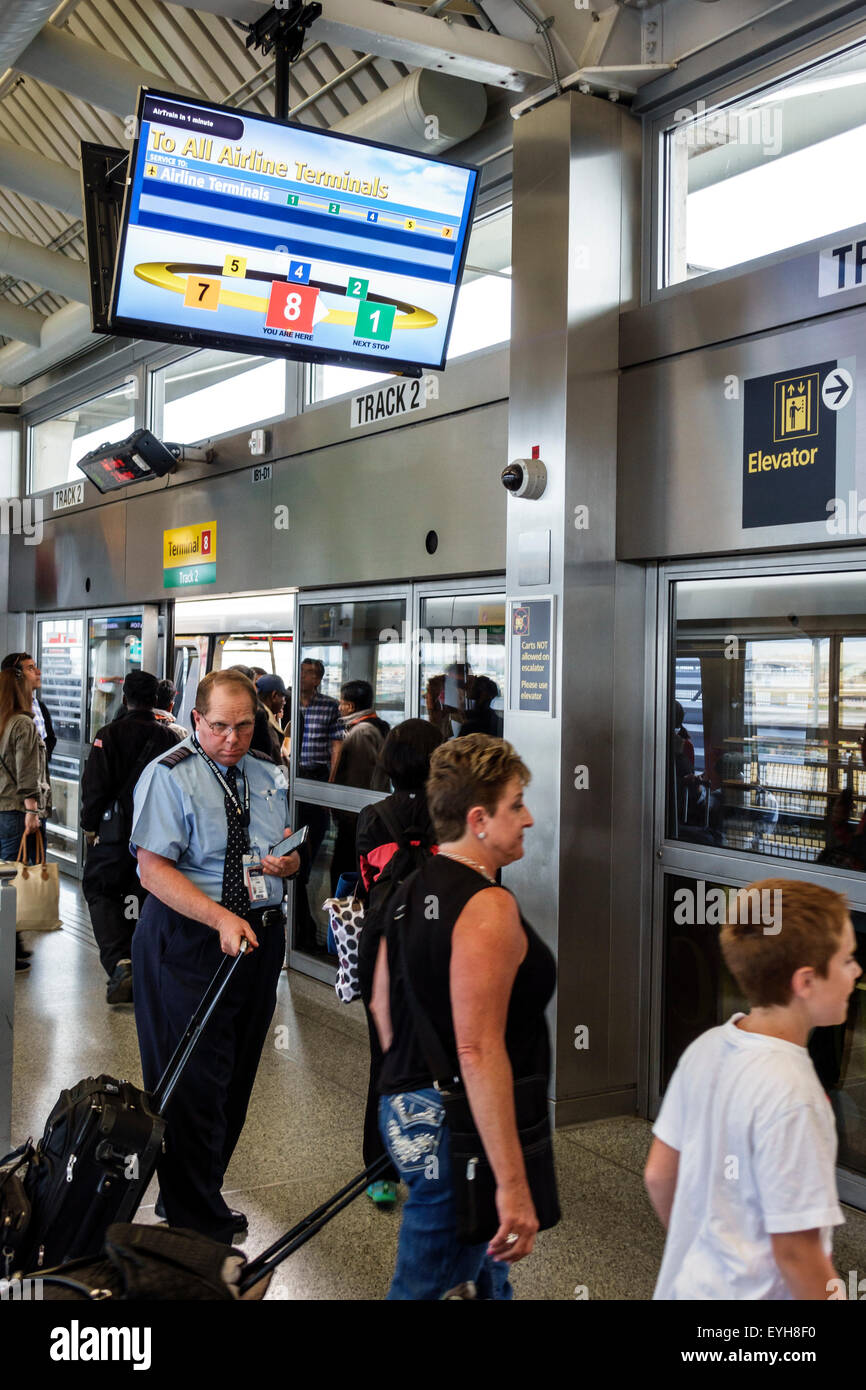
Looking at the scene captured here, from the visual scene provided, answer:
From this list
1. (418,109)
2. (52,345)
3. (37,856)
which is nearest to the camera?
(418,109)

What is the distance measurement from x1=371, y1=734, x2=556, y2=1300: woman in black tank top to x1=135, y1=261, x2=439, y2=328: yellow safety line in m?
2.24

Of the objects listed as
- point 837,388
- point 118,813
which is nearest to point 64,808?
point 118,813

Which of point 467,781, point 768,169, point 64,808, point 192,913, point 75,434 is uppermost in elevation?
point 75,434

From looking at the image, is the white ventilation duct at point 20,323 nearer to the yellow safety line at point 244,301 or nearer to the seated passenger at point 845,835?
the yellow safety line at point 244,301

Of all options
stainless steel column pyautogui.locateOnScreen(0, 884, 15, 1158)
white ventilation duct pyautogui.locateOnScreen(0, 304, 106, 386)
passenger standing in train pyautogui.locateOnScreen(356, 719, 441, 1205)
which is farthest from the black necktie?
white ventilation duct pyautogui.locateOnScreen(0, 304, 106, 386)

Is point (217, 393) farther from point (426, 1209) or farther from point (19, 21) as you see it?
point (426, 1209)

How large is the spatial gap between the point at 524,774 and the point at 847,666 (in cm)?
184

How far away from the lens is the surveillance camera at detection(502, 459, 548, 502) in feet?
13.9

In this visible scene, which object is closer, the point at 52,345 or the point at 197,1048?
the point at 197,1048

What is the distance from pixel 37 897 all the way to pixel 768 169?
478cm

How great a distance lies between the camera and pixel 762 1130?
4.39ft

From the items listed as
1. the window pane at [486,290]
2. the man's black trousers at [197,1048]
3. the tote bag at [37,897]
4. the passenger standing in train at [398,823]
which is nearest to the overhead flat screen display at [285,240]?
the window pane at [486,290]

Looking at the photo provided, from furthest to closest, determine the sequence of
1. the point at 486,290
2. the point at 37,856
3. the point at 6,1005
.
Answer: the point at 37,856, the point at 486,290, the point at 6,1005
